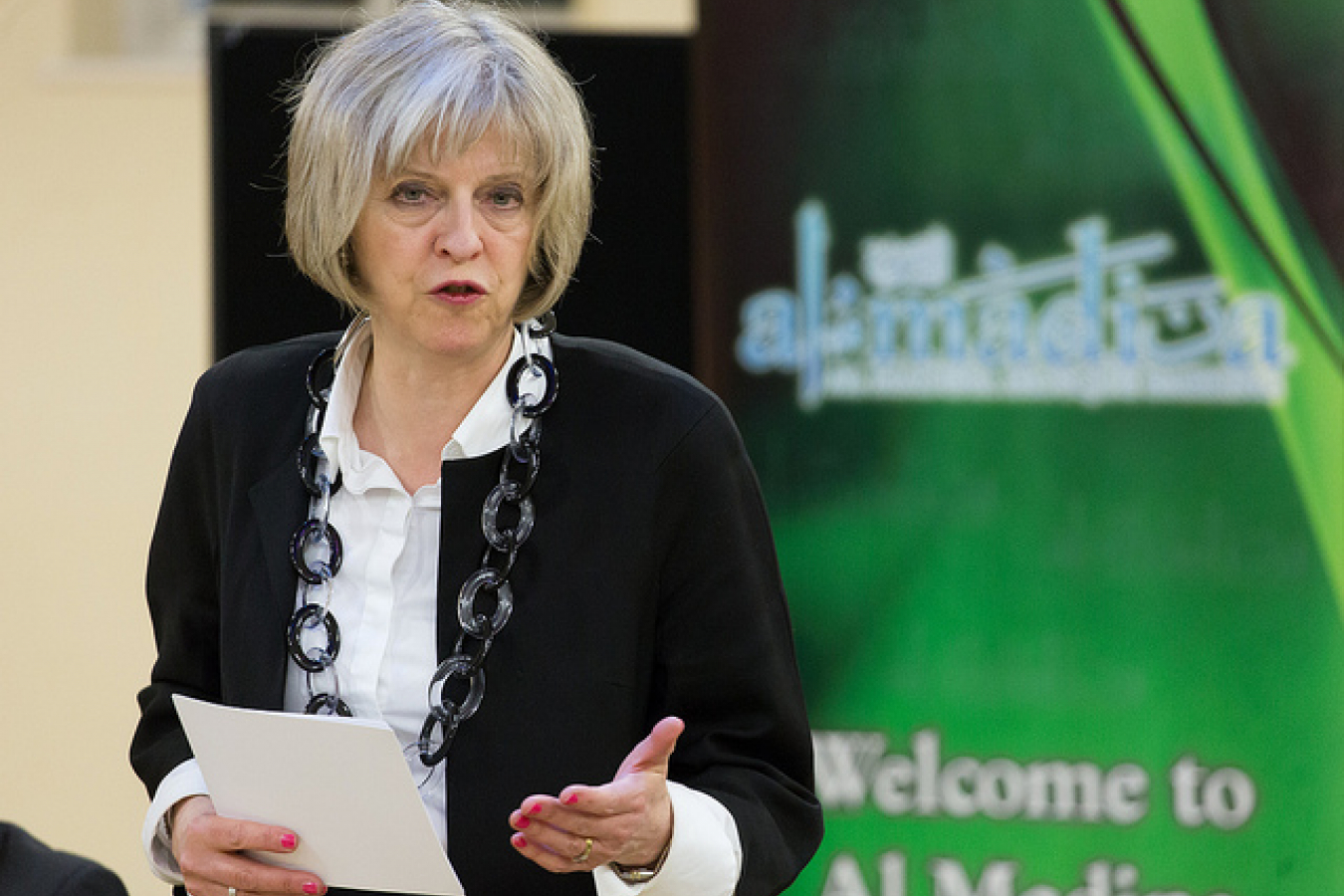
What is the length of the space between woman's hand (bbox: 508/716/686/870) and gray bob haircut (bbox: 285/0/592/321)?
0.47 meters

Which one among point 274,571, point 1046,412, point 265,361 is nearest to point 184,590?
point 274,571

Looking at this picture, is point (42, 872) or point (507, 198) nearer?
point (42, 872)

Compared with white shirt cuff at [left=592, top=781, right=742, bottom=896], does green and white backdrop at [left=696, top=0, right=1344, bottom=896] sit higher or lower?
higher

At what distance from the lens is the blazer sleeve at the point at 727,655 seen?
1557 mm

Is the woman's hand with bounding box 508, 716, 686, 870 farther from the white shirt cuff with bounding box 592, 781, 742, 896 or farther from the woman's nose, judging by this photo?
the woman's nose

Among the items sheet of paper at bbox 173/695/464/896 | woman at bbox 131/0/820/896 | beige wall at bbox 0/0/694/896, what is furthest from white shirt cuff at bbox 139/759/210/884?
beige wall at bbox 0/0/694/896

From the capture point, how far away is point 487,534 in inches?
61.7

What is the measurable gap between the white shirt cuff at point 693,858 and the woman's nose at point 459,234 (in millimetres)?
484

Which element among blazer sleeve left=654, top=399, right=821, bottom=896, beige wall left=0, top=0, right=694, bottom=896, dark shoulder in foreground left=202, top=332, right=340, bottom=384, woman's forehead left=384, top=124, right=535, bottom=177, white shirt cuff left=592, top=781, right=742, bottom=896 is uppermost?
beige wall left=0, top=0, right=694, bottom=896

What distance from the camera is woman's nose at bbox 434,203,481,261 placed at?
59.4 inches

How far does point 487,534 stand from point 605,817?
12.7 inches

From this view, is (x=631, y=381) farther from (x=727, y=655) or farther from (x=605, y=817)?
(x=605, y=817)

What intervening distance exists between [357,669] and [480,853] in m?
0.20

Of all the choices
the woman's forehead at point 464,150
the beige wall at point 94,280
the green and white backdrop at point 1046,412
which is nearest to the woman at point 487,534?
the woman's forehead at point 464,150
